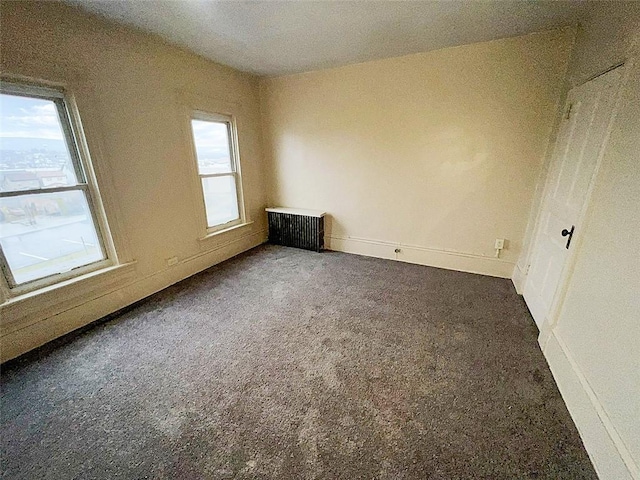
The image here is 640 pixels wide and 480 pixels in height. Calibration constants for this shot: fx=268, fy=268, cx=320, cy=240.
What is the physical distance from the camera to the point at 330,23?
2.20 m

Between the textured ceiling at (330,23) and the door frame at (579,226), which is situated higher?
the textured ceiling at (330,23)

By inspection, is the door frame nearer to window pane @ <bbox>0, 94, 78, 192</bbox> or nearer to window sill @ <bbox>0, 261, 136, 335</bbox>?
window sill @ <bbox>0, 261, 136, 335</bbox>

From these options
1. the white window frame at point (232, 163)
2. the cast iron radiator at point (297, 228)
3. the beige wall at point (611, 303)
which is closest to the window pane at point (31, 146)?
the white window frame at point (232, 163)

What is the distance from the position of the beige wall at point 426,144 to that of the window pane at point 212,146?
2.33ft

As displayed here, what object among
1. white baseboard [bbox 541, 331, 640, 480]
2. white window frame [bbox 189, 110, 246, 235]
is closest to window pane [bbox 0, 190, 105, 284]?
white window frame [bbox 189, 110, 246, 235]

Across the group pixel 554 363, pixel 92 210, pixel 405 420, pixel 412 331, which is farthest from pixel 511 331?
pixel 92 210

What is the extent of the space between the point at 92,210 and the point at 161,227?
0.61 metres

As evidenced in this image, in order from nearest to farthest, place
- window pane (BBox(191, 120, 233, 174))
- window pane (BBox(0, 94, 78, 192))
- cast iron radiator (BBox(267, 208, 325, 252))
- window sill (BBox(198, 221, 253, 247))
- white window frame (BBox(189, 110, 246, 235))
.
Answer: window pane (BBox(0, 94, 78, 192)) → white window frame (BBox(189, 110, 246, 235)) → window pane (BBox(191, 120, 233, 174)) → window sill (BBox(198, 221, 253, 247)) → cast iron radiator (BBox(267, 208, 325, 252))

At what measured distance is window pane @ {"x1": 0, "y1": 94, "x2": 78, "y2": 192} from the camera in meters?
1.84

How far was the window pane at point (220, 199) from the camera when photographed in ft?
11.3

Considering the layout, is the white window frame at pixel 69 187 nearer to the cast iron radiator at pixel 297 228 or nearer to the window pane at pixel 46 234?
the window pane at pixel 46 234

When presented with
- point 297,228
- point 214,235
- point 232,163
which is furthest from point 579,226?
point 232,163

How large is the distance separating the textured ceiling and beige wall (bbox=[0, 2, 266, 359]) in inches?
8.8

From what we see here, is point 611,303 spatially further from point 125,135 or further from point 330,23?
point 125,135
